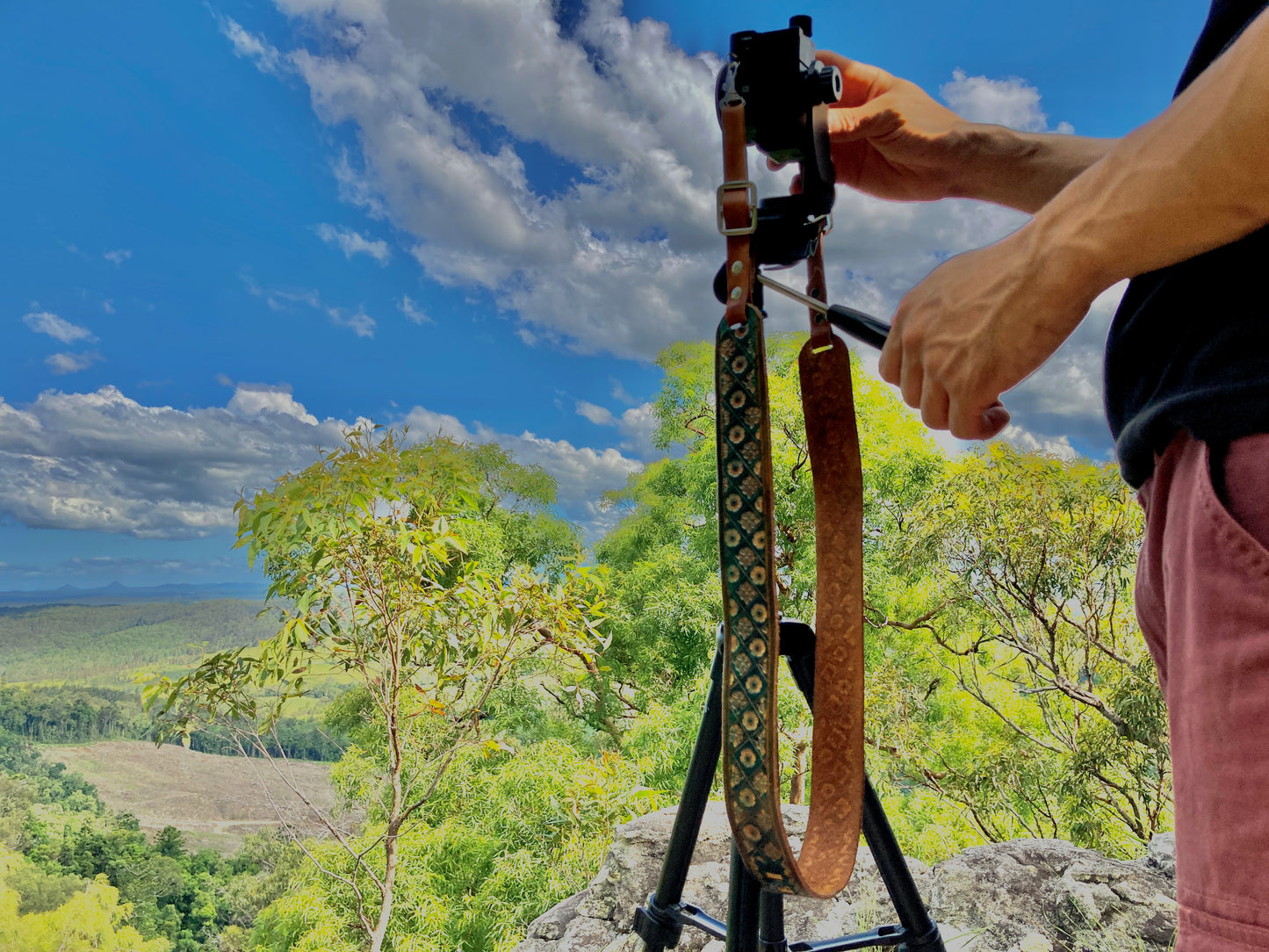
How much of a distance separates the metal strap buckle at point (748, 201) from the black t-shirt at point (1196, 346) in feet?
0.66

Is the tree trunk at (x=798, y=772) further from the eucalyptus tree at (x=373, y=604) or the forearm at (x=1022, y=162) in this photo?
the forearm at (x=1022, y=162)

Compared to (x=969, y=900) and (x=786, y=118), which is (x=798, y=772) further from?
(x=786, y=118)

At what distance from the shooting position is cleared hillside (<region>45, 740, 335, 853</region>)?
6.12 metres

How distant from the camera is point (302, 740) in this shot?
20.9 ft

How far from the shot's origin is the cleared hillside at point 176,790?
6.12m

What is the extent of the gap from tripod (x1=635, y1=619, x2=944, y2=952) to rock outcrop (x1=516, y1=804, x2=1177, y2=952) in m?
1.07

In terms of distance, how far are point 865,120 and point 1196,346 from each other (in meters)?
0.35

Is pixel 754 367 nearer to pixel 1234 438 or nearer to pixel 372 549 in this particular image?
pixel 1234 438

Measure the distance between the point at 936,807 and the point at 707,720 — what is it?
16.5ft

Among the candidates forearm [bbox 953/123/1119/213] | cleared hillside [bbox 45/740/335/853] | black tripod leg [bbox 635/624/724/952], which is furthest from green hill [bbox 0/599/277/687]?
forearm [bbox 953/123/1119/213]

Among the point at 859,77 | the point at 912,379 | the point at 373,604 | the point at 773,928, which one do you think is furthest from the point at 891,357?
the point at 373,604

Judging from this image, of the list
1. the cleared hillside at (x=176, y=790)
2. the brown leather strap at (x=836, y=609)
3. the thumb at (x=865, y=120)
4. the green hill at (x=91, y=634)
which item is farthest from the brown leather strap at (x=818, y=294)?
the green hill at (x=91, y=634)

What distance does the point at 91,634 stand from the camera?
672 centimetres

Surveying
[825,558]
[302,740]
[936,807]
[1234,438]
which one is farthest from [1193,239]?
[302,740]
